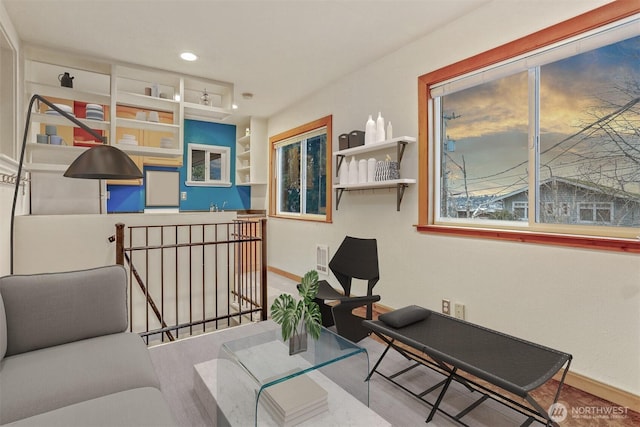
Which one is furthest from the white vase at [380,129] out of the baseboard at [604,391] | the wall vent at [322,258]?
the baseboard at [604,391]

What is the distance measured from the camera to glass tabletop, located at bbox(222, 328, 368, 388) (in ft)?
5.06

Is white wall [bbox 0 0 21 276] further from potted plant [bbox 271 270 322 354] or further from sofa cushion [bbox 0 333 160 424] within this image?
potted plant [bbox 271 270 322 354]

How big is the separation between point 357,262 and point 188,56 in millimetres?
2844

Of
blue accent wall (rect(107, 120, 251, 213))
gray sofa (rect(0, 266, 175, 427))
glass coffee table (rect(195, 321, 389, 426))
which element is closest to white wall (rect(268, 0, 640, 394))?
glass coffee table (rect(195, 321, 389, 426))

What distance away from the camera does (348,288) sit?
3199 millimetres

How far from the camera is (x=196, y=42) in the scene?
10.6 feet

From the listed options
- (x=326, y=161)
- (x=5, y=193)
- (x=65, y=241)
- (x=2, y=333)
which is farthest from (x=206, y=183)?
(x=2, y=333)

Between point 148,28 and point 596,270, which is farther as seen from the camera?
point 148,28

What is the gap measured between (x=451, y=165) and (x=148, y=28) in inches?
120

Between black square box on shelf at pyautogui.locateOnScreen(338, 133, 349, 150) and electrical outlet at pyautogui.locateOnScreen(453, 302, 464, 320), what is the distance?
2.05m

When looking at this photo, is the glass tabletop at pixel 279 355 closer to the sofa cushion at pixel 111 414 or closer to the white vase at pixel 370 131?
the sofa cushion at pixel 111 414

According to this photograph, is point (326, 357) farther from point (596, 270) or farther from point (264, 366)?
point (596, 270)

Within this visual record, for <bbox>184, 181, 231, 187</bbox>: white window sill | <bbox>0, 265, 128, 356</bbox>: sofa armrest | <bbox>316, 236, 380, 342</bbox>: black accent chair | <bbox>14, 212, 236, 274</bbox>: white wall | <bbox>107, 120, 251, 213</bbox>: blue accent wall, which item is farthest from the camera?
<bbox>184, 181, 231, 187</bbox>: white window sill

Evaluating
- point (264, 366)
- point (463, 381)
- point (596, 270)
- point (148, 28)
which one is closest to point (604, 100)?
point (596, 270)
